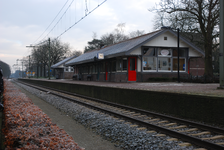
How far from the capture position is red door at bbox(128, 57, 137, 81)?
72.9 feet

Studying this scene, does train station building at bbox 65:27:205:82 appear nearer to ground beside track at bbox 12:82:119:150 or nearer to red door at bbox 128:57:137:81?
red door at bbox 128:57:137:81

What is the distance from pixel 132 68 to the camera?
2241 centimetres

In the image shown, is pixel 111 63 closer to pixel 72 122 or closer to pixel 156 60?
pixel 156 60

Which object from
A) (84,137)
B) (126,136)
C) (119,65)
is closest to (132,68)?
(119,65)

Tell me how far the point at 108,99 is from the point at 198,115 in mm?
7281

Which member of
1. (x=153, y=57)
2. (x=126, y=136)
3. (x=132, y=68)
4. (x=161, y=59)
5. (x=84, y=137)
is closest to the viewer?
(x=126, y=136)

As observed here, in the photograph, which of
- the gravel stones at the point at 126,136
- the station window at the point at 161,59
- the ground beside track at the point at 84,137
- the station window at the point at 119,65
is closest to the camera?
the gravel stones at the point at 126,136

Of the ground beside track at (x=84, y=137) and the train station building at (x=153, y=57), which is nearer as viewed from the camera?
the ground beside track at (x=84, y=137)

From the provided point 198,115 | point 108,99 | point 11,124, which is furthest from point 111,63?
point 11,124

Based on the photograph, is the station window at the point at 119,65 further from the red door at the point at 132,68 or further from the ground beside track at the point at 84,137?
the ground beside track at the point at 84,137

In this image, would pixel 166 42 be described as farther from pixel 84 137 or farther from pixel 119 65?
pixel 84 137

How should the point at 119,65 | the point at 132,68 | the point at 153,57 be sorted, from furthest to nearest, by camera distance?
the point at 119,65, the point at 153,57, the point at 132,68

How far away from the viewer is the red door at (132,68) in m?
22.2

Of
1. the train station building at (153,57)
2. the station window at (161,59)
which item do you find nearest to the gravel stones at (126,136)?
the train station building at (153,57)
